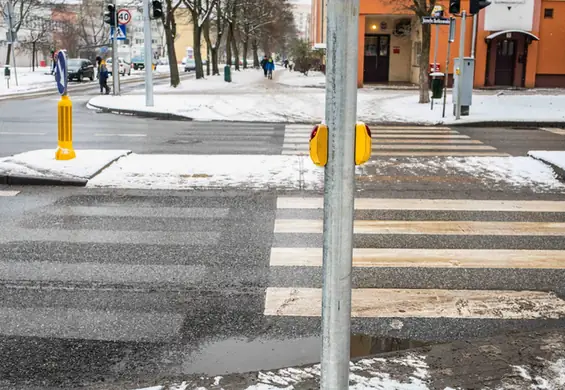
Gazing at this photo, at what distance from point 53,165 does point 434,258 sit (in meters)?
6.64

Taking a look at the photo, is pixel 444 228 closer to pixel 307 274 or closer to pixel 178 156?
pixel 307 274

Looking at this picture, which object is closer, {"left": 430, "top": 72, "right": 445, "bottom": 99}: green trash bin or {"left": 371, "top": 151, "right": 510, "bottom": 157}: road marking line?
{"left": 371, "top": 151, "right": 510, "bottom": 157}: road marking line

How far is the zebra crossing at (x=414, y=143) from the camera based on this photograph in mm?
13227

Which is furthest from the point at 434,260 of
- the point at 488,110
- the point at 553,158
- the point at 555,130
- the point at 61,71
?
the point at 488,110

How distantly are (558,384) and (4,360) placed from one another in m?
3.32

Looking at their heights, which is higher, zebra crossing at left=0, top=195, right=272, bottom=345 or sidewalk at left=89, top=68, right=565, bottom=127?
sidewalk at left=89, top=68, right=565, bottom=127

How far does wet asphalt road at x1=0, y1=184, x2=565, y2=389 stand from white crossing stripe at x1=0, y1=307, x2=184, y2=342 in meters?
0.01

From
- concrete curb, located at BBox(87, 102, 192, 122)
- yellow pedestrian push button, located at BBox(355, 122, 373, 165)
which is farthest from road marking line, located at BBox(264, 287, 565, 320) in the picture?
concrete curb, located at BBox(87, 102, 192, 122)

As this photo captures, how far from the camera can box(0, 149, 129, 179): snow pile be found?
9.95 meters

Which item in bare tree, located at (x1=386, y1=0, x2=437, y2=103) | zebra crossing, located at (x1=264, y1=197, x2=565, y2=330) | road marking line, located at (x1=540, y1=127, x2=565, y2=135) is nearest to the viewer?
zebra crossing, located at (x1=264, y1=197, x2=565, y2=330)

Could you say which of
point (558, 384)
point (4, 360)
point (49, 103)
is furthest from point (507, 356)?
point (49, 103)

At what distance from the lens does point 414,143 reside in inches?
576

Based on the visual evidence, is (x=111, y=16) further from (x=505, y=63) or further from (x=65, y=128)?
(x=505, y=63)

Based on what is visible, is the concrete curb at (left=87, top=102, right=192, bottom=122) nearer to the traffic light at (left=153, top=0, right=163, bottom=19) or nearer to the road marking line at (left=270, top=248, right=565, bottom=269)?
the traffic light at (left=153, top=0, right=163, bottom=19)
